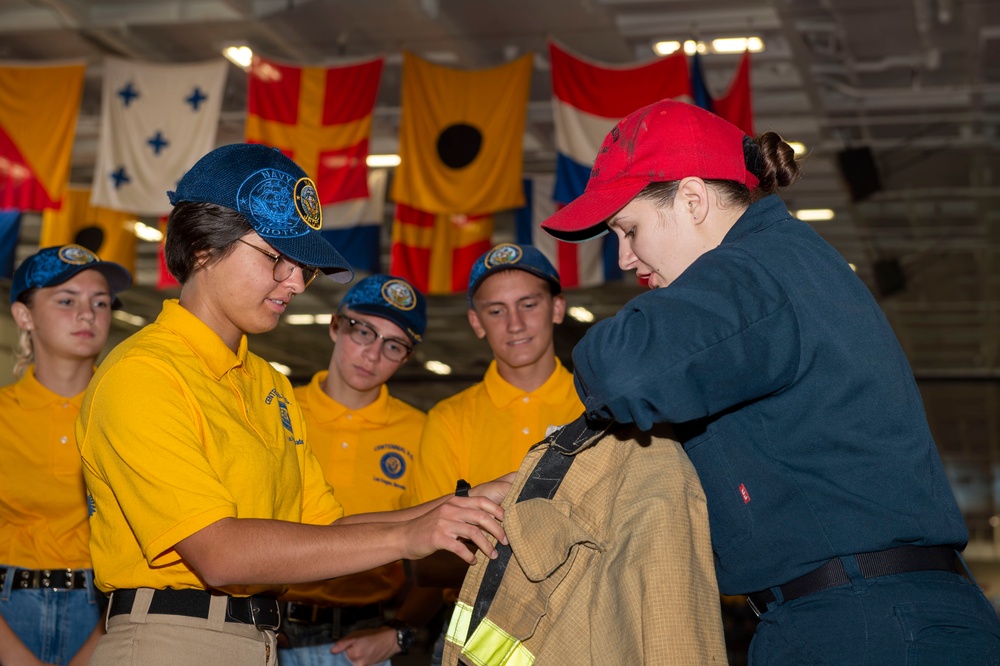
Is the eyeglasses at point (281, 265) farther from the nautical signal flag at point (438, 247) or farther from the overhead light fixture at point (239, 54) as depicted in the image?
the nautical signal flag at point (438, 247)

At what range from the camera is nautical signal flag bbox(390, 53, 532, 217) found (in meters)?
9.20

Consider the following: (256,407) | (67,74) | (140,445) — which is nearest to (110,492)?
(140,445)

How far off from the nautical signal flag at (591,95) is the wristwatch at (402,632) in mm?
5752

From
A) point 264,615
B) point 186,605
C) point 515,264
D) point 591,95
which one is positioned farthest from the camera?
point 591,95

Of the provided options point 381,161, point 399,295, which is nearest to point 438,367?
point 381,161

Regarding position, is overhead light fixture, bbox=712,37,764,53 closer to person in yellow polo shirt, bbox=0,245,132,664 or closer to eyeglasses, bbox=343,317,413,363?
eyeglasses, bbox=343,317,413,363

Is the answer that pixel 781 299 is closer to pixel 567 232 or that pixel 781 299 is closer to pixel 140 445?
pixel 567 232

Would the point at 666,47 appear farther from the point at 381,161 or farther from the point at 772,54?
the point at 381,161

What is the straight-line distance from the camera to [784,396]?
180 cm

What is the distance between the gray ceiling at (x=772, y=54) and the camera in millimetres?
10227

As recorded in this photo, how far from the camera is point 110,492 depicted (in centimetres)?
220

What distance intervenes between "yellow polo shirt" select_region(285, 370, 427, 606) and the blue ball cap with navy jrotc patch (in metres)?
0.34

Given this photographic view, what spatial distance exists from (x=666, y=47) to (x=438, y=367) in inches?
723

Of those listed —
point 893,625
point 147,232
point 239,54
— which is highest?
point 239,54
